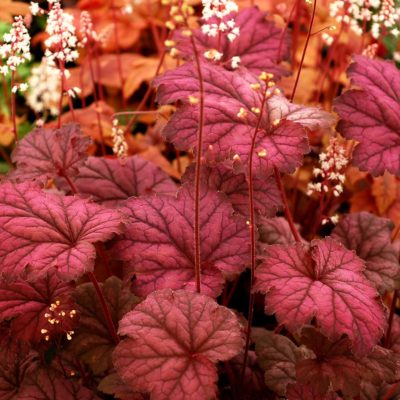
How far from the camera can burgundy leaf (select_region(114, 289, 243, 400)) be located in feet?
4.32

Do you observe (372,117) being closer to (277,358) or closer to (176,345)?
(277,358)

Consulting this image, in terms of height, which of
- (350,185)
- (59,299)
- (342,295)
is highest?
(342,295)

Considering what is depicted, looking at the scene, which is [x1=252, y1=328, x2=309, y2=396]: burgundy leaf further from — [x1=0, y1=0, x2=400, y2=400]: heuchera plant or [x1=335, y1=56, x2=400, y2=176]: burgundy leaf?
[x1=335, y1=56, x2=400, y2=176]: burgundy leaf

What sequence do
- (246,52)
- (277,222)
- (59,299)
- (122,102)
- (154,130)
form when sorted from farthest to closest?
(122,102), (154,130), (246,52), (277,222), (59,299)

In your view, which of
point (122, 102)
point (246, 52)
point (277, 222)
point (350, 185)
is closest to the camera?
point (277, 222)

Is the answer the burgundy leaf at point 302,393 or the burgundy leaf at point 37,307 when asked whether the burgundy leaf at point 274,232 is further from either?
the burgundy leaf at point 37,307

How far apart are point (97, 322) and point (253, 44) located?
1.25m

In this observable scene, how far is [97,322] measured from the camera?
1.82 m

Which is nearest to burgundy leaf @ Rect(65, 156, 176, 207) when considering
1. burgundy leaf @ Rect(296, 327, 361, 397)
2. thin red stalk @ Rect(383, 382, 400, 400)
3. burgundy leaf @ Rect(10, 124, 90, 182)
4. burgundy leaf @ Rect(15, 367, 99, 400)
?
burgundy leaf @ Rect(10, 124, 90, 182)

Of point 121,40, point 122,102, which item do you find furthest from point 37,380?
point 121,40

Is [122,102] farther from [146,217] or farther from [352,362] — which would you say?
[352,362]

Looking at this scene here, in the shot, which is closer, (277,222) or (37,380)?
(37,380)

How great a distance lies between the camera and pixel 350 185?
2748 millimetres

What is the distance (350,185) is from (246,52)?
0.86m
